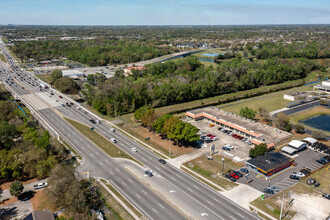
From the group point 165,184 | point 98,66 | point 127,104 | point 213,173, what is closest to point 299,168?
point 213,173

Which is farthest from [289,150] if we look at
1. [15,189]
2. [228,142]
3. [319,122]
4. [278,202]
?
[15,189]

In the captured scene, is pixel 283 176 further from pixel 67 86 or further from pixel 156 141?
pixel 67 86

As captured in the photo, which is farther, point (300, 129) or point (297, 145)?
point (300, 129)

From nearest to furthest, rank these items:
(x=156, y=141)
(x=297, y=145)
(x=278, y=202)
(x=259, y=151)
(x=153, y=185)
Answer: (x=278, y=202), (x=153, y=185), (x=259, y=151), (x=297, y=145), (x=156, y=141)

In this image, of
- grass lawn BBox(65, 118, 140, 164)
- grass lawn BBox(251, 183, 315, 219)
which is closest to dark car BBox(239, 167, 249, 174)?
grass lawn BBox(251, 183, 315, 219)

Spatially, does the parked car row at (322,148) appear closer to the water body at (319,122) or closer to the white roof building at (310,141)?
the white roof building at (310,141)

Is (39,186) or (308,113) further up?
(39,186)

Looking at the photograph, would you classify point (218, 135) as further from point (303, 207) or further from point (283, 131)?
point (303, 207)

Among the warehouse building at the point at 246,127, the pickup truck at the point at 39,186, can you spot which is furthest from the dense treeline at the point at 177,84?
the pickup truck at the point at 39,186
